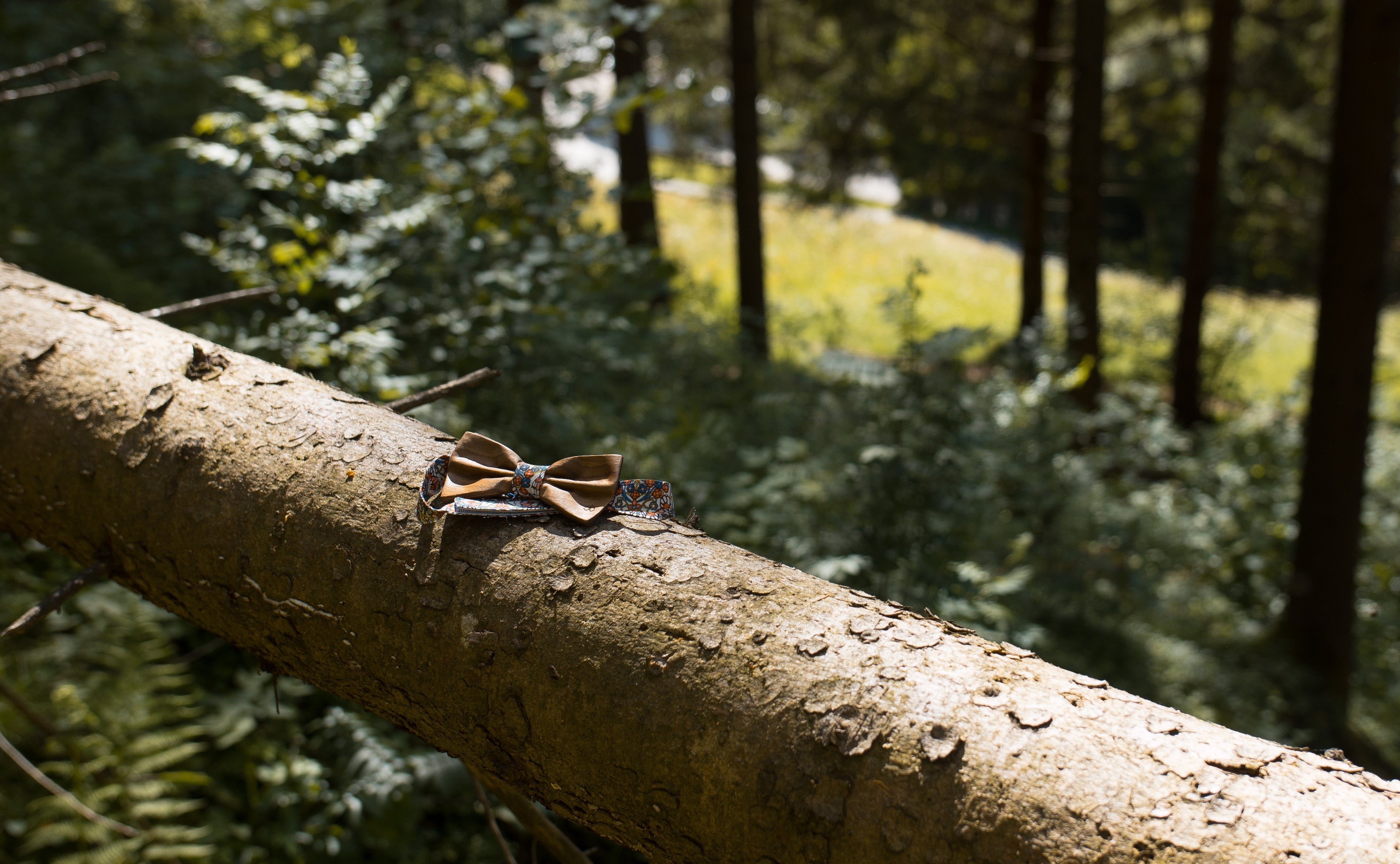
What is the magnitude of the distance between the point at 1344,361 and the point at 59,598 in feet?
21.6

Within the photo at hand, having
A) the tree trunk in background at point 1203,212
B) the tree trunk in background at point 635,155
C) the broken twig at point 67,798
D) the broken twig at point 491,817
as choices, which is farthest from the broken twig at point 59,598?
the tree trunk in background at point 1203,212

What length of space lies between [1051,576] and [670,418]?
79.8 inches

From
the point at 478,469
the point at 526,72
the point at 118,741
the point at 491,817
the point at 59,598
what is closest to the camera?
the point at 478,469

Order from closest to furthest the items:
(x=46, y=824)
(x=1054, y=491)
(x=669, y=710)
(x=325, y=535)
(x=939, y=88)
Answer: (x=669, y=710)
(x=325, y=535)
(x=46, y=824)
(x=1054, y=491)
(x=939, y=88)

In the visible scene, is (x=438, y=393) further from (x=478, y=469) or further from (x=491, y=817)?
(x=491, y=817)

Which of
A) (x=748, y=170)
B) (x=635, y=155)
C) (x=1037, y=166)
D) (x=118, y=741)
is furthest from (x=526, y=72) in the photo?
(x=1037, y=166)

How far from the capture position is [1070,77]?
7.42 metres

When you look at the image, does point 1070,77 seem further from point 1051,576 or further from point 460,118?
point 460,118

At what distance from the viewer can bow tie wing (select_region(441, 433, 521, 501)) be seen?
117 cm

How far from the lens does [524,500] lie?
1.21 m

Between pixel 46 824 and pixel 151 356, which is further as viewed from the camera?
pixel 46 824

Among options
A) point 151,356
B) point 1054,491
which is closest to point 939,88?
point 1054,491

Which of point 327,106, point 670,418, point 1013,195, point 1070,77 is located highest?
point 327,106

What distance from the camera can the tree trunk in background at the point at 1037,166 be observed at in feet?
30.7
